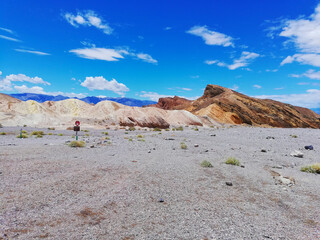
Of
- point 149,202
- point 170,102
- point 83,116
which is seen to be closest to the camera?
point 149,202

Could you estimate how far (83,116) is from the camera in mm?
45844

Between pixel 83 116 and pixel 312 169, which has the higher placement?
pixel 83 116

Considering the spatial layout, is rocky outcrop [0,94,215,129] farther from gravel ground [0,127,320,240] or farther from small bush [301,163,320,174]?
small bush [301,163,320,174]

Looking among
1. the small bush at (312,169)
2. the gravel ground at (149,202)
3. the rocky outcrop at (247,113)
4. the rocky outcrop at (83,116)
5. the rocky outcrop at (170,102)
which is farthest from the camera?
the rocky outcrop at (170,102)

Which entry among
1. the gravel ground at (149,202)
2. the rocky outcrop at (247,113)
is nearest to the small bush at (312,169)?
the gravel ground at (149,202)

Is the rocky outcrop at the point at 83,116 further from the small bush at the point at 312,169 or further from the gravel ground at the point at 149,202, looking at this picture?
the small bush at the point at 312,169

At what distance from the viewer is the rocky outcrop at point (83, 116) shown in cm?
3728

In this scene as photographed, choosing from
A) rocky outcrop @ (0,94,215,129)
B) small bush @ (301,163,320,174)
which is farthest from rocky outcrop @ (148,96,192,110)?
small bush @ (301,163,320,174)

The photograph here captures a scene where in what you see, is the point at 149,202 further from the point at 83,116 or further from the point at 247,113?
the point at 247,113

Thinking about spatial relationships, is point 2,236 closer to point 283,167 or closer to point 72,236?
point 72,236

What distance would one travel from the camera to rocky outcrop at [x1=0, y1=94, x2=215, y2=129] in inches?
1468

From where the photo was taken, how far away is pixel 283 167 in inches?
379

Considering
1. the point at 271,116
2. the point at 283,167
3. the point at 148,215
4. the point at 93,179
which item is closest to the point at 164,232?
the point at 148,215

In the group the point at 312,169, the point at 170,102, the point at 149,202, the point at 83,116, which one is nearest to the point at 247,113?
the point at 83,116
